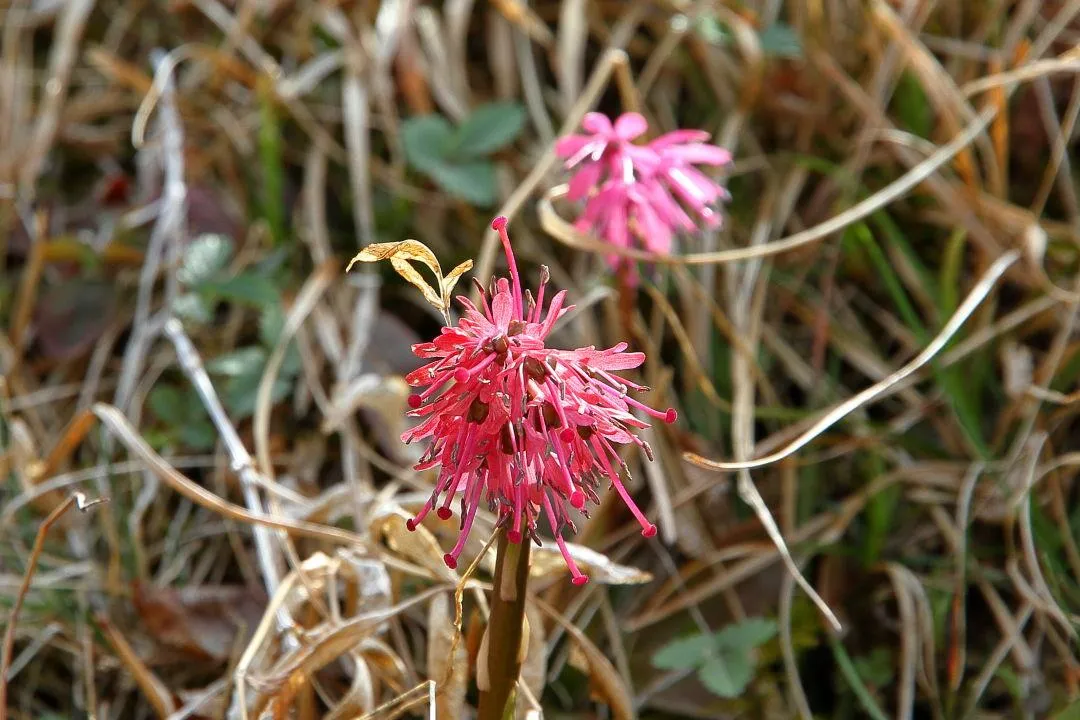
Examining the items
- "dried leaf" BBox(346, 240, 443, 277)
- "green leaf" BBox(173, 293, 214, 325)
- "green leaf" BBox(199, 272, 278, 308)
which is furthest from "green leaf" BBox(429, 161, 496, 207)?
"dried leaf" BBox(346, 240, 443, 277)

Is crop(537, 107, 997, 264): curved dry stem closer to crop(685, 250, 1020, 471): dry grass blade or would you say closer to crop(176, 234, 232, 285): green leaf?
crop(685, 250, 1020, 471): dry grass blade

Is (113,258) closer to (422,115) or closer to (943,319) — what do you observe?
(422,115)

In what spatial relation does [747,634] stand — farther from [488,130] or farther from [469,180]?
[488,130]

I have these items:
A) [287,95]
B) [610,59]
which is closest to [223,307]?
[287,95]

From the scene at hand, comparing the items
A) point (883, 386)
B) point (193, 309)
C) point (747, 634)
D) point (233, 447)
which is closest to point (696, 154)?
point (883, 386)

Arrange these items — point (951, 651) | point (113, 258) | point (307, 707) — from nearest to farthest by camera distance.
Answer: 1. point (307, 707)
2. point (951, 651)
3. point (113, 258)

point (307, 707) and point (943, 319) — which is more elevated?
point (943, 319)
